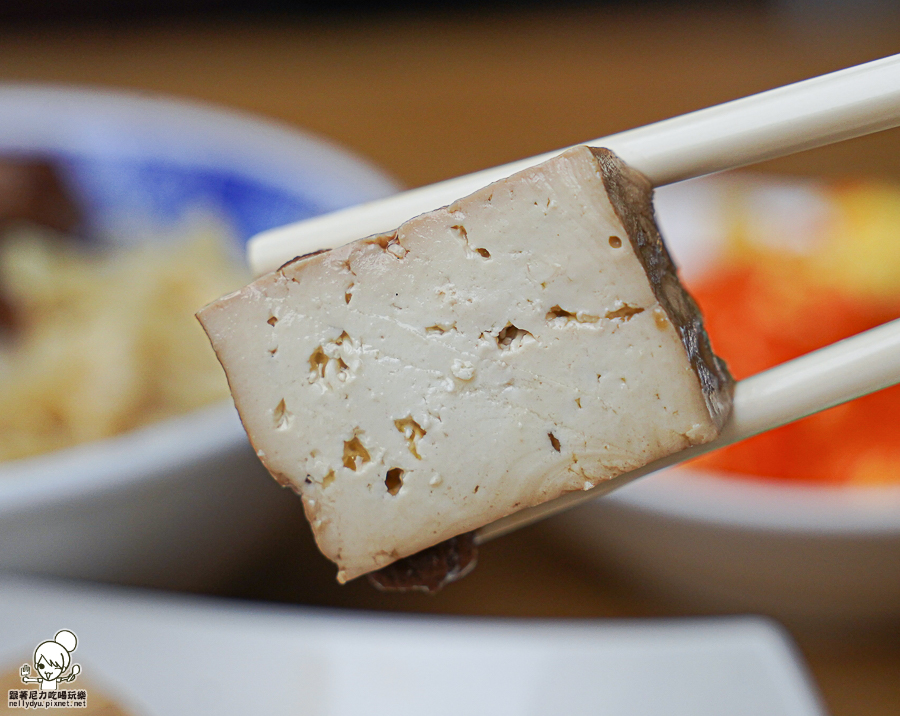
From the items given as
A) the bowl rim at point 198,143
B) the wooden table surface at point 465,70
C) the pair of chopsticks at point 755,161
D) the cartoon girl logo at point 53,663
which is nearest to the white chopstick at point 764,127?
the pair of chopsticks at point 755,161

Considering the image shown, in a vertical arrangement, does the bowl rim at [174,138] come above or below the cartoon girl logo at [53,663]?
above

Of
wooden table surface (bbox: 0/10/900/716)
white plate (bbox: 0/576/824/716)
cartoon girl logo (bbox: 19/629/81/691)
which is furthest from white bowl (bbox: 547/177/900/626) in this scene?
wooden table surface (bbox: 0/10/900/716)

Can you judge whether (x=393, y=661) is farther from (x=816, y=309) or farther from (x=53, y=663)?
(x=816, y=309)

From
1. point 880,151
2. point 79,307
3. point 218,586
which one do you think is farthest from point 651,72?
point 218,586

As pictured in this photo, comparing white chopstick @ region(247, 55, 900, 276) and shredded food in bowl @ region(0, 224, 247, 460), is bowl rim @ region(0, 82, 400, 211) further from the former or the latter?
white chopstick @ region(247, 55, 900, 276)

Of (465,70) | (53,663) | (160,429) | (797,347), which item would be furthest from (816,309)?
(465,70)

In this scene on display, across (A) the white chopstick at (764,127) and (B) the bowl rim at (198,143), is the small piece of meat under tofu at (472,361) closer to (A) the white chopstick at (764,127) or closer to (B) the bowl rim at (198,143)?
(A) the white chopstick at (764,127)

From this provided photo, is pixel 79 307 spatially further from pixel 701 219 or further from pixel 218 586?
pixel 701 219
